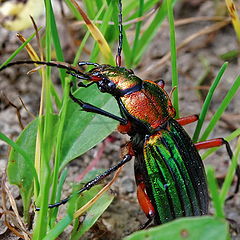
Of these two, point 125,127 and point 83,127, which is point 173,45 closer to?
point 125,127

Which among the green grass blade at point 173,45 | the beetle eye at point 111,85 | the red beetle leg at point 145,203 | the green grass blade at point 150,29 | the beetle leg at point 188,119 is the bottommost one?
the red beetle leg at point 145,203

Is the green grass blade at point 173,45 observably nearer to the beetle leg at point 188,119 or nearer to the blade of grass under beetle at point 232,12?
the beetle leg at point 188,119

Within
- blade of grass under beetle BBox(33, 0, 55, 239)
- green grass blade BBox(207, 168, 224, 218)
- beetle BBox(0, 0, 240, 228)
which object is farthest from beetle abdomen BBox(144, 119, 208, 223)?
green grass blade BBox(207, 168, 224, 218)

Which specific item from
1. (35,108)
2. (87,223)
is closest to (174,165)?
(87,223)

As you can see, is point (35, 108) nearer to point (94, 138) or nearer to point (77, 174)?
point (77, 174)

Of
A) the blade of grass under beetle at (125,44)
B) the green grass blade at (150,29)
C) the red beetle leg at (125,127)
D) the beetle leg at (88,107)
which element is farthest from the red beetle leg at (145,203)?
the green grass blade at (150,29)

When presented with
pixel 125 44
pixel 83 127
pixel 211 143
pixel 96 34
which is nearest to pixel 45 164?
pixel 83 127

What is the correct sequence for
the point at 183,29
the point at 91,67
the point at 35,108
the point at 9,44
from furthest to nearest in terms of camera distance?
the point at 183,29
the point at 9,44
the point at 35,108
the point at 91,67

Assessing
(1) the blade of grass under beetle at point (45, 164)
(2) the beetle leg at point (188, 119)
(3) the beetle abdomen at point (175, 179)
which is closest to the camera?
(1) the blade of grass under beetle at point (45, 164)
